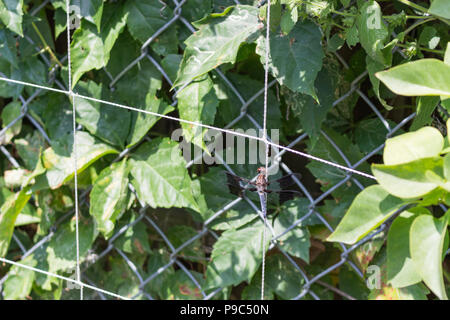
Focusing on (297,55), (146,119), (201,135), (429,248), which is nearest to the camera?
(429,248)

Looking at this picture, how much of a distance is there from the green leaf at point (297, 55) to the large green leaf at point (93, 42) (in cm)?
33

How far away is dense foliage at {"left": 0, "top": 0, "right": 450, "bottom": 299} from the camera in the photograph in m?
0.82

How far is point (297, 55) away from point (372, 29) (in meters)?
0.15

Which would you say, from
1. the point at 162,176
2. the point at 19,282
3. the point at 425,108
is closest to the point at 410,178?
the point at 425,108

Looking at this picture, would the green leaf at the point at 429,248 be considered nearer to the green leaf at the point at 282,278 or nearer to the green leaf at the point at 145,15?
the green leaf at the point at 282,278

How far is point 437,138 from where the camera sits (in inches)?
23.8

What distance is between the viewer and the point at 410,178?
0.60 meters

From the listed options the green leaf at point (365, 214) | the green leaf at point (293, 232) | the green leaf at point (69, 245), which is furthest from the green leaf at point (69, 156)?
the green leaf at point (365, 214)

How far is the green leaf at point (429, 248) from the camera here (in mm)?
577

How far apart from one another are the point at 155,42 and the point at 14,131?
18.2 inches

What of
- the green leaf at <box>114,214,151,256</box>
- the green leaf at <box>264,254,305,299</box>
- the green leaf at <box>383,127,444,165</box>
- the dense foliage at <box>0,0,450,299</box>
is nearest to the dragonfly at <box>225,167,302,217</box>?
the dense foliage at <box>0,0,450,299</box>

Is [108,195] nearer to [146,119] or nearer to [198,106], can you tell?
[146,119]
